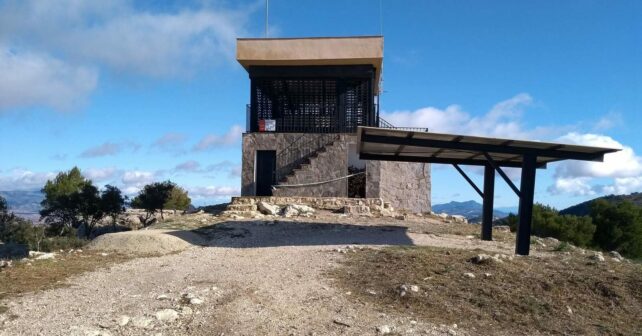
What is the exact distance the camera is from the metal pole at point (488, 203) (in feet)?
52.4

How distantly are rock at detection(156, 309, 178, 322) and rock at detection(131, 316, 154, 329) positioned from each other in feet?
0.41

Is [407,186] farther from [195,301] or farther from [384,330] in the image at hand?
[384,330]

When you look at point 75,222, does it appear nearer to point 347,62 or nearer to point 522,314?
point 347,62

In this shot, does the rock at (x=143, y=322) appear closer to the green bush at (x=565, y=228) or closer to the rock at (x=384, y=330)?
the rock at (x=384, y=330)

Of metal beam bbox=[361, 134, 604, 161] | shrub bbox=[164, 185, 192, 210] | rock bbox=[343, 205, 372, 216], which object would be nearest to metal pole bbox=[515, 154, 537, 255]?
metal beam bbox=[361, 134, 604, 161]

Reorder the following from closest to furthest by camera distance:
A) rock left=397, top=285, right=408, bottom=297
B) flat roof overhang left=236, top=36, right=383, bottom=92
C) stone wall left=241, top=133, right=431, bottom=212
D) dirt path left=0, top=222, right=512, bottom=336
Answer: dirt path left=0, top=222, right=512, bottom=336, rock left=397, top=285, right=408, bottom=297, stone wall left=241, top=133, right=431, bottom=212, flat roof overhang left=236, top=36, right=383, bottom=92

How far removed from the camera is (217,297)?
7.75 meters

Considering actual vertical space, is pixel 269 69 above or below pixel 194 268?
above

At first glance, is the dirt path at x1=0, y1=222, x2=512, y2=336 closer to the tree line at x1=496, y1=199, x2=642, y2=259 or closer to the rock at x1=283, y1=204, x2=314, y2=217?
the rock at x1=283, y1=204, x2=314, y2=217

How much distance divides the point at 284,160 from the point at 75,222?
14697mm

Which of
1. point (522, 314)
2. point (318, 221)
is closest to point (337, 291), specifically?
point (522, 314)

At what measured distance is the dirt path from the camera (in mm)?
6375

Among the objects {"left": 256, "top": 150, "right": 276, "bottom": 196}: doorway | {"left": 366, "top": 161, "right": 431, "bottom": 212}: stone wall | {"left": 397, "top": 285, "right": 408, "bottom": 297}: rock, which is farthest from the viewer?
{"left": 256, "top": 150, "right": 276, "bottom": 196}: doorway

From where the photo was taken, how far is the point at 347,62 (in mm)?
25031
